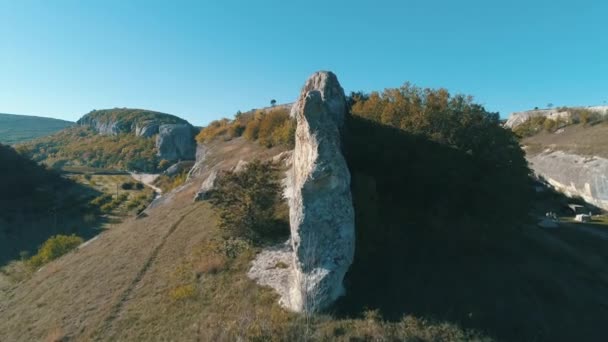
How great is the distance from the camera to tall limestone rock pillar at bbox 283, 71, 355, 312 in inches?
534

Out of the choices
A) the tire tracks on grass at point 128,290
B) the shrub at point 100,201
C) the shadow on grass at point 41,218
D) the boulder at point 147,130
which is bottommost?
the shadow on grass at point 41,218

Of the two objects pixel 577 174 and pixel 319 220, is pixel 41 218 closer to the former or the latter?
pixel 319 220

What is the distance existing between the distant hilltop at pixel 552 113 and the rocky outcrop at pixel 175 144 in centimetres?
11807

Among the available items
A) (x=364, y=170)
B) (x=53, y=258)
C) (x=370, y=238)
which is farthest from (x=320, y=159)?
(x=53, y=258)

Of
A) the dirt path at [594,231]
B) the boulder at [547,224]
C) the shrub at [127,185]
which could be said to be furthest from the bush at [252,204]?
the shrub at [127,185]

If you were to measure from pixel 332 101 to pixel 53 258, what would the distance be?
3647cm

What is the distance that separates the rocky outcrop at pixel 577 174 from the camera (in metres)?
50.5

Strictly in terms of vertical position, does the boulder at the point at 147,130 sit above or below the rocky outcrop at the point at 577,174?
above

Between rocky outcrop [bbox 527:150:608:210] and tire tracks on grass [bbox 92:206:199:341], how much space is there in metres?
55.7

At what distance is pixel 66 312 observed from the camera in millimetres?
18891

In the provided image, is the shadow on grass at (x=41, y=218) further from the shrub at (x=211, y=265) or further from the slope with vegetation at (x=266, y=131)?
the shrub at (x=211, y=265)

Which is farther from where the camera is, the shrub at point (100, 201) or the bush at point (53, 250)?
the shrub at point (100, 201)

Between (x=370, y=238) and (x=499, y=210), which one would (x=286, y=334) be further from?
(x=499, y=210)

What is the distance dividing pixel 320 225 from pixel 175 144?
138708 millimetres
